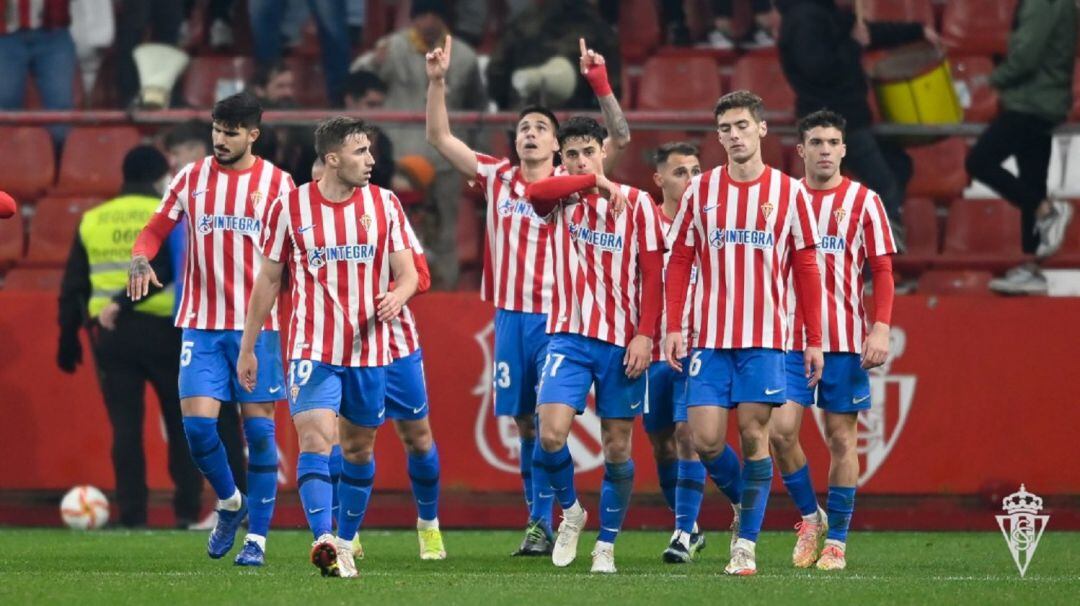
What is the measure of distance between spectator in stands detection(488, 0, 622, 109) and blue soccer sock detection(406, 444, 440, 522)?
4.06 meters

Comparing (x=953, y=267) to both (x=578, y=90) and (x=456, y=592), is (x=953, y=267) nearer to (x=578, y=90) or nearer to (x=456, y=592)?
(x=578, y=90)

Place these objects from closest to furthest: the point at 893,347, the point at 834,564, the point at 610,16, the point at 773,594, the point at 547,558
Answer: the point at 773,594
the point at 834,564
the point at 547,558
the point at 893,347
the point at 610,16

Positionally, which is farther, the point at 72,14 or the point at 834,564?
the point at 72,14

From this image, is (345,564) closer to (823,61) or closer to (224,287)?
(224,287)

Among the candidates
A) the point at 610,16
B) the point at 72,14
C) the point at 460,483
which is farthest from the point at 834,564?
the point at 72,14

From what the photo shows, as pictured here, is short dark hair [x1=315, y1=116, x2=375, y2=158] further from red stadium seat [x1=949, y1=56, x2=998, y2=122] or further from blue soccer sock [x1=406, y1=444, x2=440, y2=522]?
red stadium seat [x1=949, y1=56, x2=998, y2=122]

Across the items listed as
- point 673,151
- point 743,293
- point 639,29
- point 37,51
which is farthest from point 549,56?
point 743,293

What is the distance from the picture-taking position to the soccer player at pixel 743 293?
9125 mm

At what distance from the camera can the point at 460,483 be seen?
1300 cm

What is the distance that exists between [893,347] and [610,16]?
4467 mm

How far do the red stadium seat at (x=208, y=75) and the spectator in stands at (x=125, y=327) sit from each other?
344cm

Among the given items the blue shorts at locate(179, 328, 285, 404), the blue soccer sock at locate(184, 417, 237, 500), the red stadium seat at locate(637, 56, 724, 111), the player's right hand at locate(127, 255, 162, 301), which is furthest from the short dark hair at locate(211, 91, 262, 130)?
the red stadium seat at locate(637, 56, 724, 111)

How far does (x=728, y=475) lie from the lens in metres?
10.7

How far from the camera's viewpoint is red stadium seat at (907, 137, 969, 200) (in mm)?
14188
